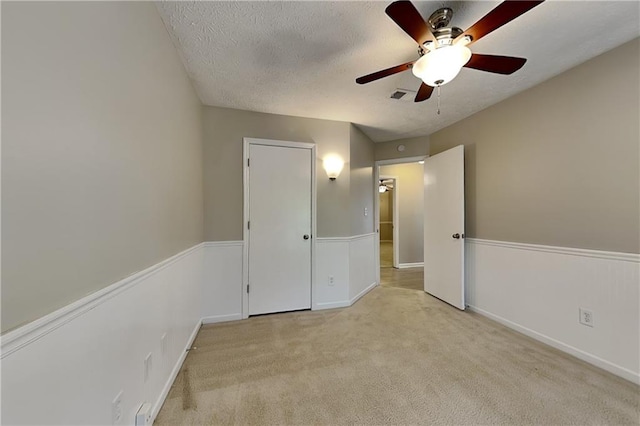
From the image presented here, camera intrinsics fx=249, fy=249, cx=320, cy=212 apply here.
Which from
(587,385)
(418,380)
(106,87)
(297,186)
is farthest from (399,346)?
(106,87)

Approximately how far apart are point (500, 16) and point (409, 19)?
16.8 inches

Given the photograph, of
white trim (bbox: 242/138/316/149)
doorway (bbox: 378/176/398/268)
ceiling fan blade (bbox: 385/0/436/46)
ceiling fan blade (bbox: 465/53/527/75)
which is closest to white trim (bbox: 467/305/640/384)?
ceiling fan blade (bbox: 465/53/527/75)

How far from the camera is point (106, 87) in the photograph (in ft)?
3.16

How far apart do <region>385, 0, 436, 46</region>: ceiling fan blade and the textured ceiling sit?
9.0 inches

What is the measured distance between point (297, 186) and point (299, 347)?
67.4 inches

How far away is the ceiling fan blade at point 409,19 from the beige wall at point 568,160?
157cm

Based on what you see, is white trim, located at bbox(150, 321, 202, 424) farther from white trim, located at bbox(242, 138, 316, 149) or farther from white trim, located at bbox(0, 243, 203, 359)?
white trim, located at bbox(242, 138, 316, 149)

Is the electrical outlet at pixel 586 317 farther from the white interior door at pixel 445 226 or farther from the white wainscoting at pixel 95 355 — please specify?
the white wainscoting at pixel 95 355

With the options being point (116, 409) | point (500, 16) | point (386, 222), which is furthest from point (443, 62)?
point (386, 222)

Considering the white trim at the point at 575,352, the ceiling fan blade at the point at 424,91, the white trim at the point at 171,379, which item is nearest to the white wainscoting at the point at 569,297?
the white trim at the point at 575,352

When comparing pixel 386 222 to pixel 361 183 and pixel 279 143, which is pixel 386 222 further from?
pixel 279 143

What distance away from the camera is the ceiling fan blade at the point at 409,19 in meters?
1.12

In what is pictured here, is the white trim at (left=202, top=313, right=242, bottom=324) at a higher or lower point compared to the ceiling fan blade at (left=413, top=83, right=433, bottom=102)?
lower

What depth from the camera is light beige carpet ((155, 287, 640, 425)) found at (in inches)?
A: 56.8
